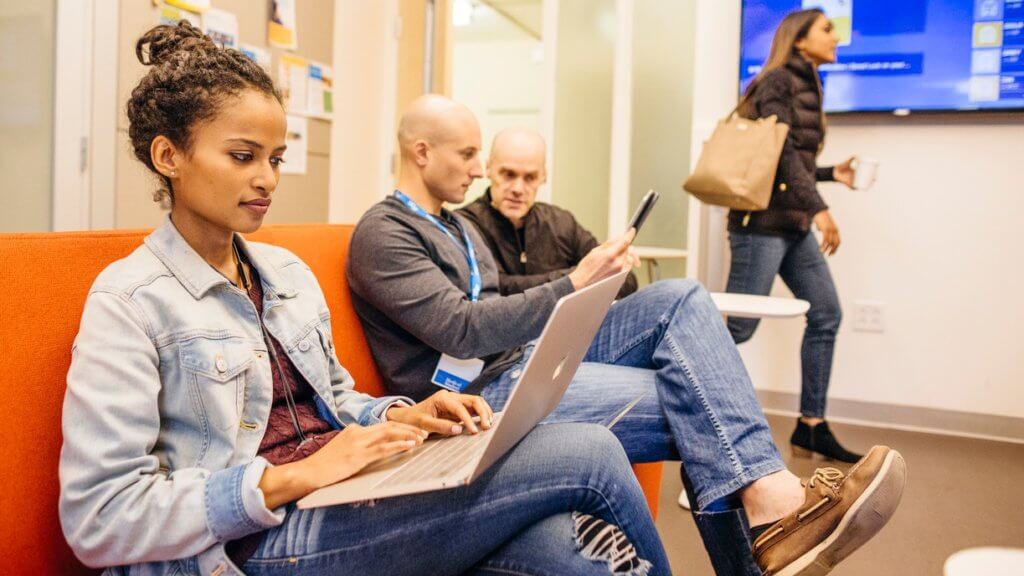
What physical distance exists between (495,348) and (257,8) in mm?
2114

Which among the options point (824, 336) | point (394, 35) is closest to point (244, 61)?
point (824, 336)

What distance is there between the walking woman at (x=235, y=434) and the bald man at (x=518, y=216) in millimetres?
1218

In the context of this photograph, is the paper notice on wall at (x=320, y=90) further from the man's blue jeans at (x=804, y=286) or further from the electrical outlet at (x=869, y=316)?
the electrical outlet at (x=869, y=316)

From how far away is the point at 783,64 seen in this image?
2.95 meters

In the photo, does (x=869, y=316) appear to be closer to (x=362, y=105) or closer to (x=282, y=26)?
(x=362, y=105)

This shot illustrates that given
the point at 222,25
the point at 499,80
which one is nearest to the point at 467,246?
the point at 222,25

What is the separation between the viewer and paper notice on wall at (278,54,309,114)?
3.29m

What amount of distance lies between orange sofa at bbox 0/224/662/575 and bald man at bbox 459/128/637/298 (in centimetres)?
137

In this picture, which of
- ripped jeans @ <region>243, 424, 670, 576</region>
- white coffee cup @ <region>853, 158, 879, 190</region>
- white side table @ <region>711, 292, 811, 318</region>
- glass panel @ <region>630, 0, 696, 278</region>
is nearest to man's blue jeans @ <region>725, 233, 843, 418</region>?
white coffee cup @ <region>853, 158, 879, 190</region>

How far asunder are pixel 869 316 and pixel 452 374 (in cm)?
248

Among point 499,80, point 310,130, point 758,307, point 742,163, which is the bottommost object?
point 758,307

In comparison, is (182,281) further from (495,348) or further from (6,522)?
(495,348)

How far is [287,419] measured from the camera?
115cm

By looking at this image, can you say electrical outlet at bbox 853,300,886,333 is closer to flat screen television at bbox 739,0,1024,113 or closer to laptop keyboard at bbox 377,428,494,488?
flat screen television at bbox 739,0,1024,113
